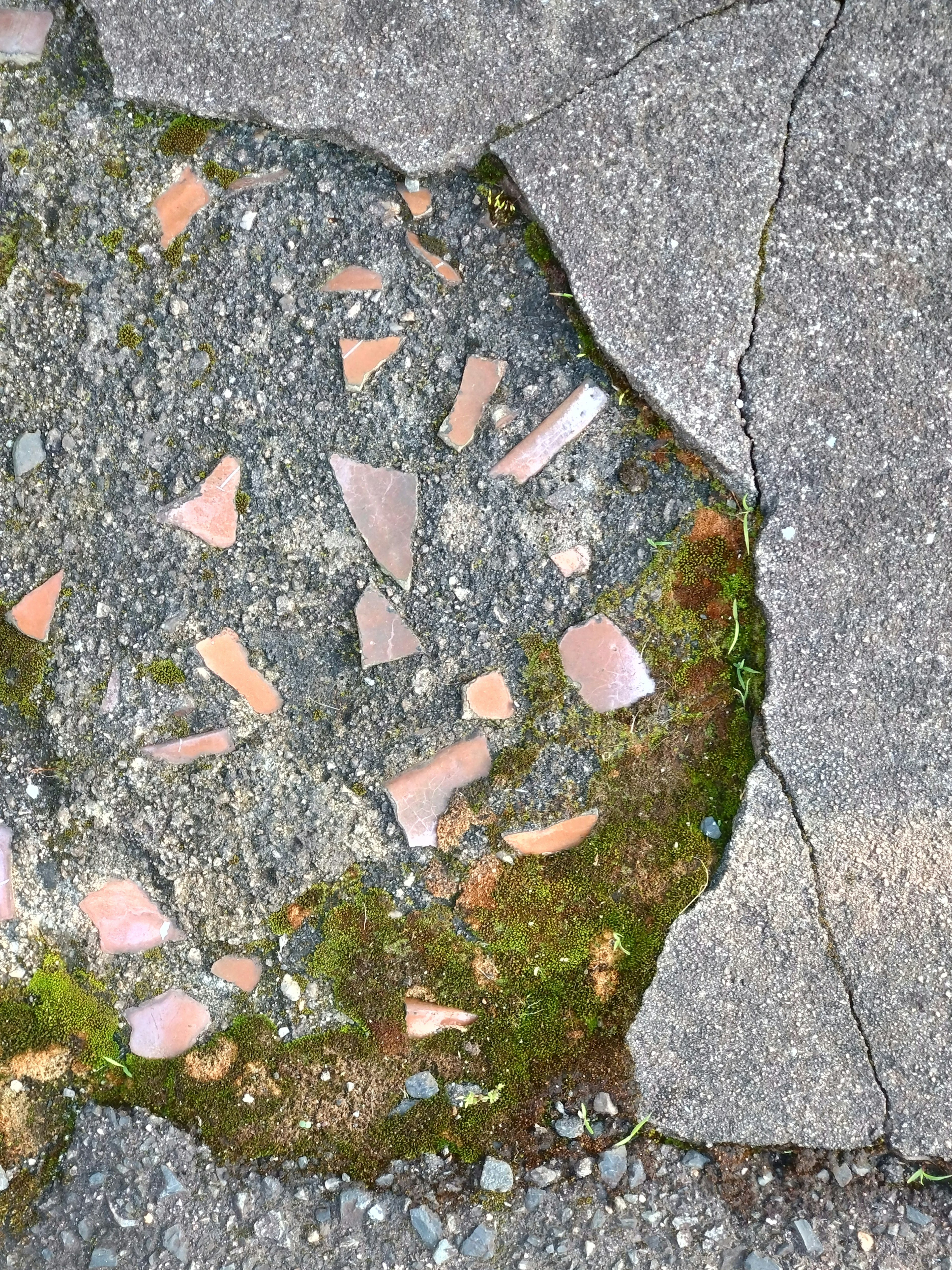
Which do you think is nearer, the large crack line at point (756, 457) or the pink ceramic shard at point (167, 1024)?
the large crack line at point (756, 457)

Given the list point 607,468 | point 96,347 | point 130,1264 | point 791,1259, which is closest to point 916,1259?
point 791,1259

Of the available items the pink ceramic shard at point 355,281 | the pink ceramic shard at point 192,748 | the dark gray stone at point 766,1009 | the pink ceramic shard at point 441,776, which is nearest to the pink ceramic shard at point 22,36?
the pink ceramic shard at point 355,281

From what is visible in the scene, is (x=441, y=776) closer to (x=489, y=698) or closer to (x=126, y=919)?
(x=489, y=698)

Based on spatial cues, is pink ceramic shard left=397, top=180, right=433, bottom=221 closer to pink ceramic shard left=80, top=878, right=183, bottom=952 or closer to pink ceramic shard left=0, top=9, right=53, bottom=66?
pink ceramic shard left=0, top=9, right=53, bottom=66

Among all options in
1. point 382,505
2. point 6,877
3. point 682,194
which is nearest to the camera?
point 682,194

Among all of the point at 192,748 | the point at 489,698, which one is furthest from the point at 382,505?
the point at 192,748

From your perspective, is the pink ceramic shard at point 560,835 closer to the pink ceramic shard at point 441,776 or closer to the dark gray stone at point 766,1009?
the pink ceramic shard at point 441,776
